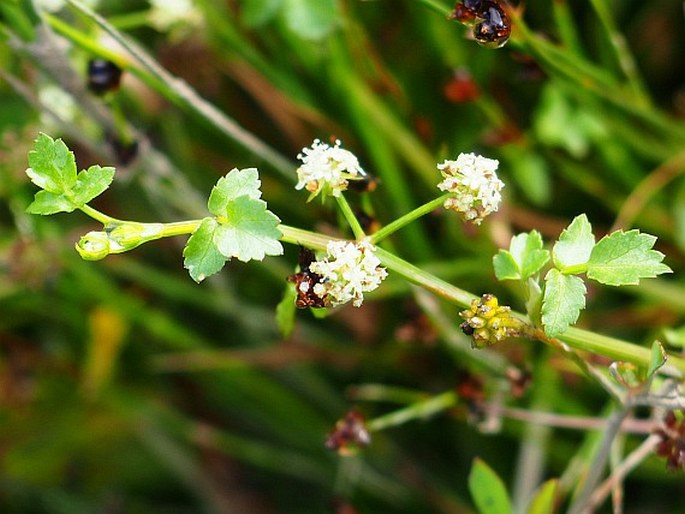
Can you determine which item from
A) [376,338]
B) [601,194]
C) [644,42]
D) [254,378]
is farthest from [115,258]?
[644,42]

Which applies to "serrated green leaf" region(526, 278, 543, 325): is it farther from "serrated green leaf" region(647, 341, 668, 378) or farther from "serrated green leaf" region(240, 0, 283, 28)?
"serrated green leaf" region(240, 0, 283, 28)

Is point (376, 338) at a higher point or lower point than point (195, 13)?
lower

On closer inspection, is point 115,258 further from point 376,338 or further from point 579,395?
point 579,395

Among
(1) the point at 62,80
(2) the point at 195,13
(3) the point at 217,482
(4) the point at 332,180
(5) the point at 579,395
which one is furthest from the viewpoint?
(3) the point at 217,482

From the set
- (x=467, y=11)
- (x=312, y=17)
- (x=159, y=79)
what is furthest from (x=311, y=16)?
(x=467, y=11)

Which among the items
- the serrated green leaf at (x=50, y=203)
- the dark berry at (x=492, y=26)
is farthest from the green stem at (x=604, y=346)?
the serrated green leaf at (x=50, y=203)

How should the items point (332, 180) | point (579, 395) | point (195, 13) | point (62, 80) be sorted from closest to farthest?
point (332, 180) → point (62, 80) → point (195, 13) → point (579, 395)

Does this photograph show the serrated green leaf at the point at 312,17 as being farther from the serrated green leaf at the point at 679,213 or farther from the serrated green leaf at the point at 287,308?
the serrated green leaf at the point at 679,213
